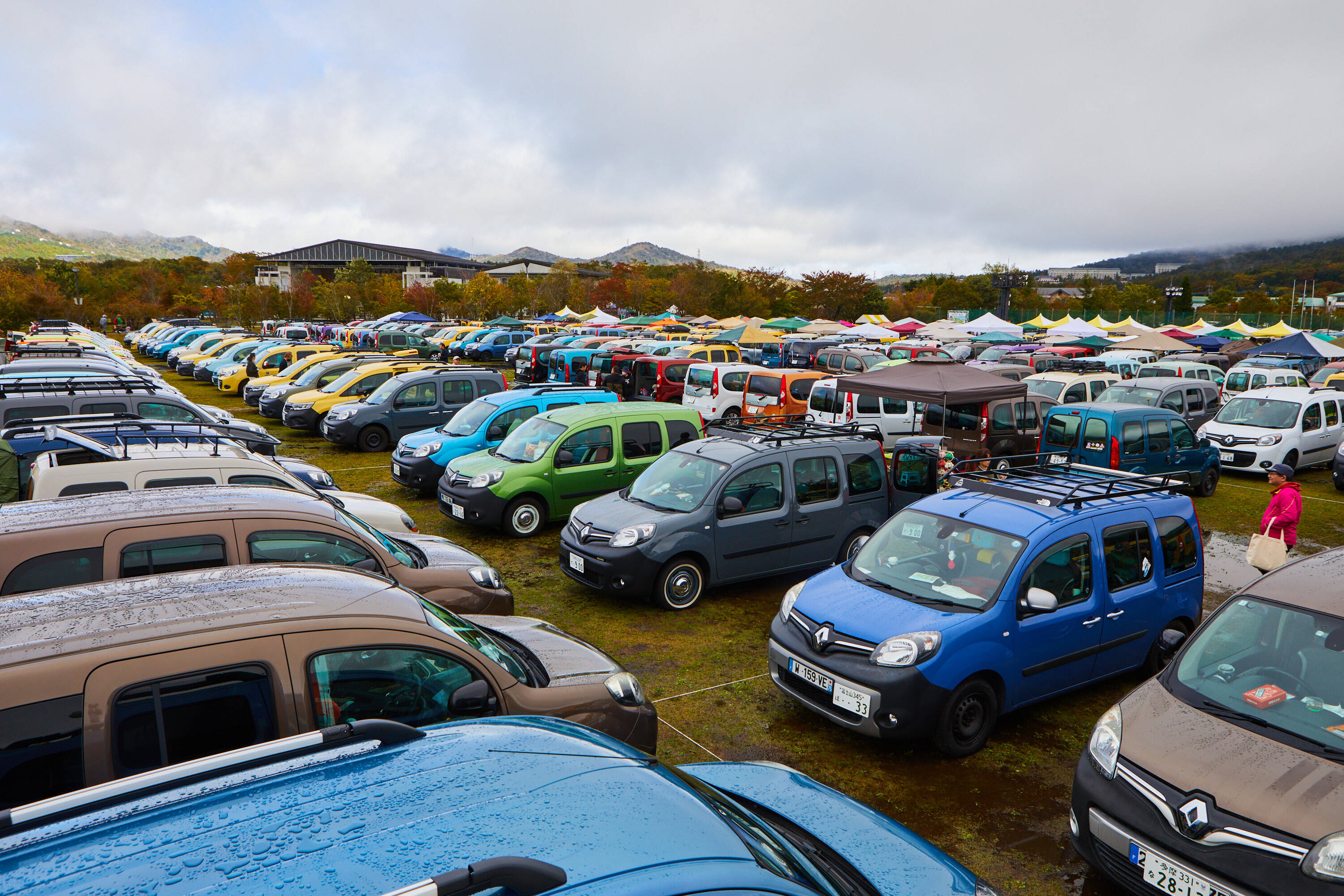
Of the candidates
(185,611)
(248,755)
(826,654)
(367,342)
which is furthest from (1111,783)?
(367,342)

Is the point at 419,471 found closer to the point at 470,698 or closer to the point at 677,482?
the point at 677,482

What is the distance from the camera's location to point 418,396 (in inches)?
605

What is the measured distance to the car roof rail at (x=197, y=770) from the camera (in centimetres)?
190

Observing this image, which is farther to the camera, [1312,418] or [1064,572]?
[1312,418]

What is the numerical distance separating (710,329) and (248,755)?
128 feet

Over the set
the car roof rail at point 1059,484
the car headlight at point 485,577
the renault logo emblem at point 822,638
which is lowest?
the renault logo emblem at point 822,638

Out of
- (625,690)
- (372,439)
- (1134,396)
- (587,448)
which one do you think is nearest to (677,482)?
(587,448)

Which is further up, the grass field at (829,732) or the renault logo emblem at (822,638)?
the renault logo emblem at (822,638)

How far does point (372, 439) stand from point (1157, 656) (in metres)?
13.5

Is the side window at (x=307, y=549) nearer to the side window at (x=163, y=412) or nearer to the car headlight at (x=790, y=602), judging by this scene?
the car headlight at (x=790, y=602)

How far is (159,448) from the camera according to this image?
6.91 metres

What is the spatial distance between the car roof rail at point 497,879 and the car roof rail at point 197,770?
0.82 m

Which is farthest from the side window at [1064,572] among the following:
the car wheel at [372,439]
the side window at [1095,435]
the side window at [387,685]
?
the car wheel at [372,439]

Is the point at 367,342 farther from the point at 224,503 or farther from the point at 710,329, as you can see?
the point at 224,503
